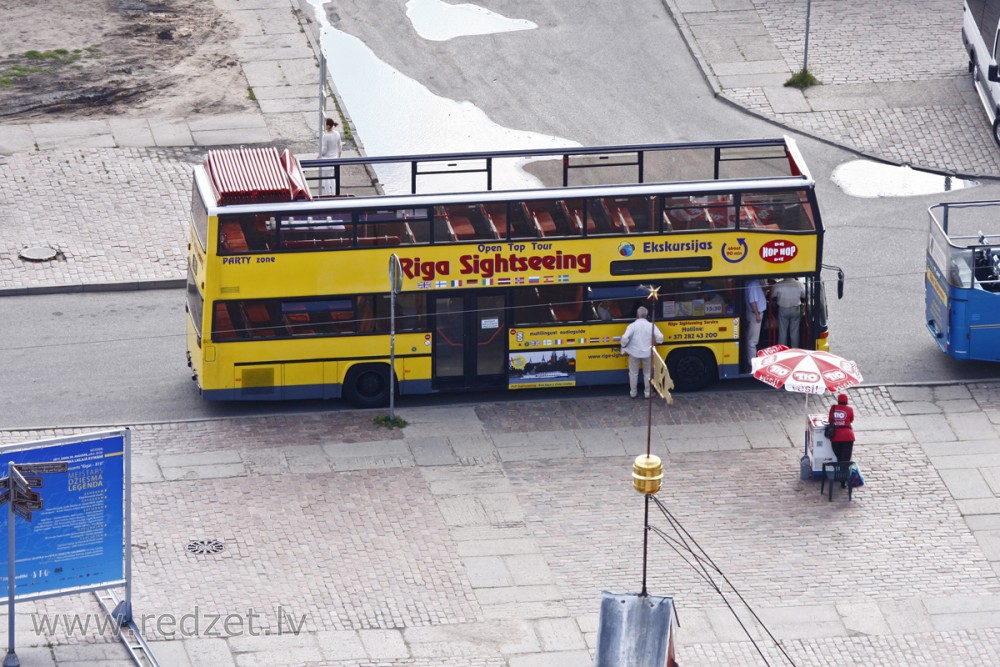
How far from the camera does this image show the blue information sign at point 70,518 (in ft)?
77.2

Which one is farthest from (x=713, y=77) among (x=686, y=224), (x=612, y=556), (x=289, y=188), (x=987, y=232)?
(x=612, y=556)

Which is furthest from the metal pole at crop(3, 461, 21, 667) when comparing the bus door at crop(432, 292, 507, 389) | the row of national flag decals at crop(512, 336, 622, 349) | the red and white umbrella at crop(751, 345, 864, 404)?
the red and white umbrella at crop(751, 345, 864, 404)

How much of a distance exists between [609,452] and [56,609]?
853cm

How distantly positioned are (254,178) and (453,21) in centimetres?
1595

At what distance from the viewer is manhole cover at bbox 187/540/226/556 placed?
88.3 ft

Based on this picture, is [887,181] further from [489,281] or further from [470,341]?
[470,341]

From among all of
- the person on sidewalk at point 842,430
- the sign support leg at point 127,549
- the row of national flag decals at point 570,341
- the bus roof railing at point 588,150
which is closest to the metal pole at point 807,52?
the bus roof railing at point 588,150

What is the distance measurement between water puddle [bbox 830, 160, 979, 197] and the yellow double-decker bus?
6.99 metres

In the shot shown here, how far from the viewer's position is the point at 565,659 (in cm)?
2480

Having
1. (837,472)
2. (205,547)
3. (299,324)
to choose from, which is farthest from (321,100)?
(837,472)

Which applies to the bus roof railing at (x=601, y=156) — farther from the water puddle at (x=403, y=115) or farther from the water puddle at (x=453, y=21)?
the water puddle at (x=453, y=21)

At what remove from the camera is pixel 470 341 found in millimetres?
31125

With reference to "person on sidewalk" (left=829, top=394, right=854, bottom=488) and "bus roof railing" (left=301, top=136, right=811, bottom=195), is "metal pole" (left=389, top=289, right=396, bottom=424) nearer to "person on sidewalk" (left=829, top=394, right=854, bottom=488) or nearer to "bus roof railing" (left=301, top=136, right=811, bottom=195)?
"bus roof railing" (left=301, top=136, right=811, bottom=195)

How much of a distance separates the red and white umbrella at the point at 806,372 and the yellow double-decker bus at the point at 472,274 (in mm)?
2832
